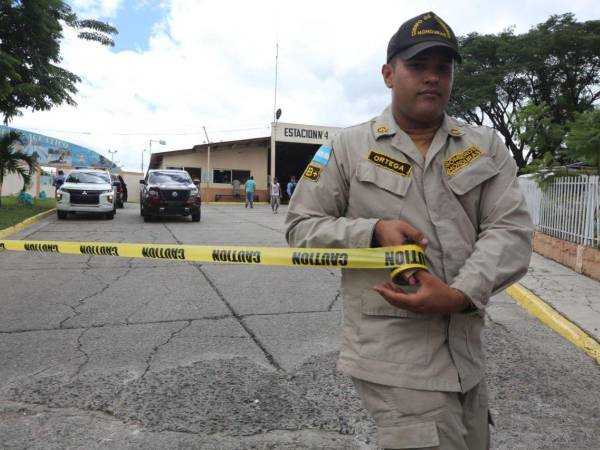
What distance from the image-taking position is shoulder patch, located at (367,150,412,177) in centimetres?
170

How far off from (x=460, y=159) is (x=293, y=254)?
2.40 ft

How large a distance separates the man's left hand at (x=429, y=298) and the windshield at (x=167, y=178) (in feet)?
49.3

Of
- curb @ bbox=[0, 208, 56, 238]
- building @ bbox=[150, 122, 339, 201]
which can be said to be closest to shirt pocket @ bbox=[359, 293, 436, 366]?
curb @ bbox=[0, 208, 56, 238]

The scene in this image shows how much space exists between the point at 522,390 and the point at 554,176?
628 centimetres

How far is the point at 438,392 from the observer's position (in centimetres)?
155

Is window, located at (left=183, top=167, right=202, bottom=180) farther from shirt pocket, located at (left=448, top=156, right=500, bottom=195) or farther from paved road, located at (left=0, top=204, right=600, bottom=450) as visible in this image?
shirt pocket, located at (left=448, top=156, right=500, bottom=195)

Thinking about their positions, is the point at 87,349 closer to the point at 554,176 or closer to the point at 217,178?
the point at 554,176

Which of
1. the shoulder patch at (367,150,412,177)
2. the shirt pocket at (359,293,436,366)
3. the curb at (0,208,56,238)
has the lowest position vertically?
the curb at (0,208,56,238)

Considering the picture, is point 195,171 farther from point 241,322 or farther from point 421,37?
point 421,37

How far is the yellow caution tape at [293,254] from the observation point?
1566 millimetres

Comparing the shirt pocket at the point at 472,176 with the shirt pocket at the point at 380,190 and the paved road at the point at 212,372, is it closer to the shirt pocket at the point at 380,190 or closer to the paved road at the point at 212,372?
the shirt pocket at the point at 380,190

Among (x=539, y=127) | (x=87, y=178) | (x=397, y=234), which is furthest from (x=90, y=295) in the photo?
(x=87, y=178)

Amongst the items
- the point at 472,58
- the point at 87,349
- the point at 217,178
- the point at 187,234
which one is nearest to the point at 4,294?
the point at 87,349

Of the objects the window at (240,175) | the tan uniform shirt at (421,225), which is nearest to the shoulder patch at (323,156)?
the tan uniform shirt at (421,225)
